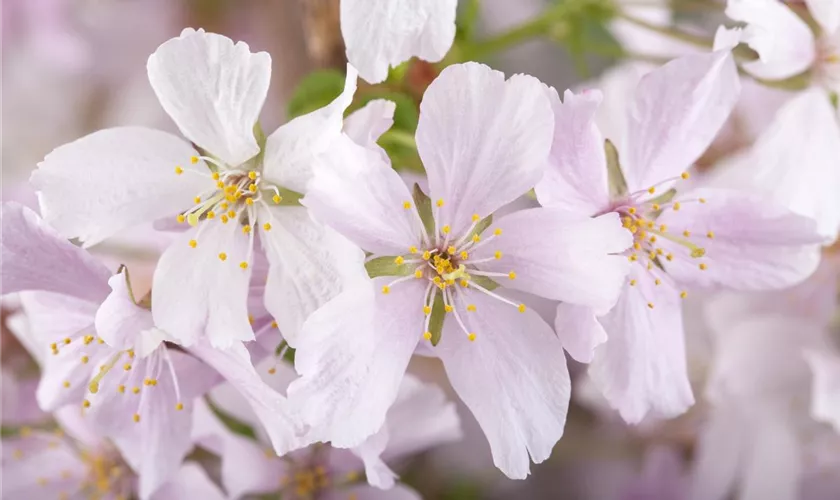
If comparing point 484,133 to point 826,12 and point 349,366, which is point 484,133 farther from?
→ point 826,12

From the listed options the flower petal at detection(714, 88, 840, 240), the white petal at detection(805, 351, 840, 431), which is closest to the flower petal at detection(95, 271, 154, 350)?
the flower petal at detection(714, 88, 840, 240)

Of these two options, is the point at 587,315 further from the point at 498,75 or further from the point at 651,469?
the point at 651,469

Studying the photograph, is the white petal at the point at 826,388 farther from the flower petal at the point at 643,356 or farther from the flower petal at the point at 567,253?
the flower petal at the point at 567,253

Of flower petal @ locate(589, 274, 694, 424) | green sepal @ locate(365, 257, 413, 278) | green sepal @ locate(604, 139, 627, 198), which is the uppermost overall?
green sepal @ locate(365, 257, 413, 278)

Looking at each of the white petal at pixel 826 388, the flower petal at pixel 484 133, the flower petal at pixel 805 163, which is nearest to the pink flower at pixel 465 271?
the flower petal at pixel 484 133

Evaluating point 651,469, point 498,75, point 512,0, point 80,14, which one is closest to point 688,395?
point 498,75

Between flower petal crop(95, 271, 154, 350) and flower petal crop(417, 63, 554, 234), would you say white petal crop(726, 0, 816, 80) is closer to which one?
flower petal crop(417, 63, 554, 234)
